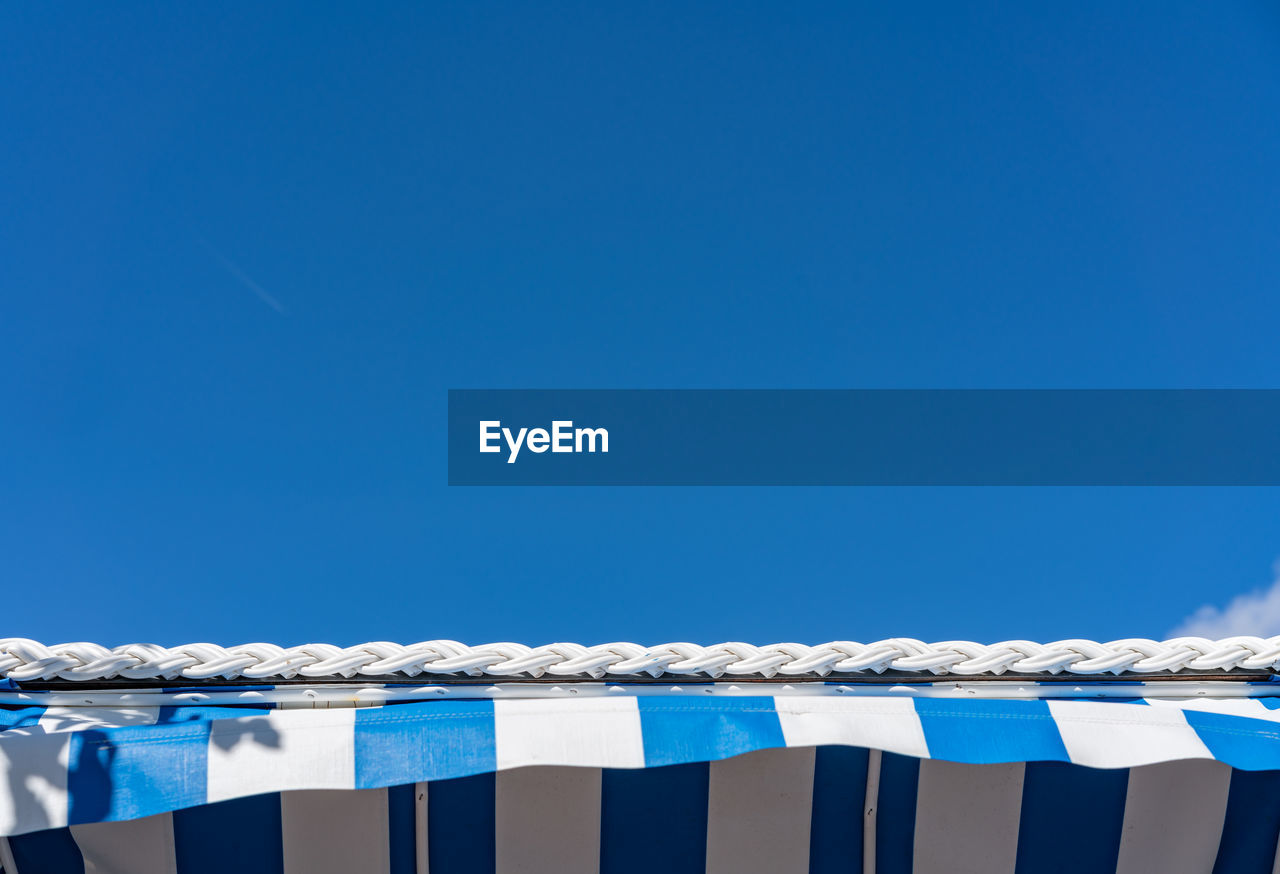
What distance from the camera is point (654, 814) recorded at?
Answer: 1740mm

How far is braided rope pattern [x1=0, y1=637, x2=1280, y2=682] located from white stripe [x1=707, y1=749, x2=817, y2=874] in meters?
0.20

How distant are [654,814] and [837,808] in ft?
1.33

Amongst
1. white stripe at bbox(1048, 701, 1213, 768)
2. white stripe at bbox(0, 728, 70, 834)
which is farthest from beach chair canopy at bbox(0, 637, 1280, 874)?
white stripe at bbox(0, 728, 70, 834)

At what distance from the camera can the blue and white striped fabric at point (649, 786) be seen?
136 centimetres

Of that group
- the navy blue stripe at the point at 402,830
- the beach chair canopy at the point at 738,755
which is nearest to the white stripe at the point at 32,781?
the beach chair canopy at the point at 738,755

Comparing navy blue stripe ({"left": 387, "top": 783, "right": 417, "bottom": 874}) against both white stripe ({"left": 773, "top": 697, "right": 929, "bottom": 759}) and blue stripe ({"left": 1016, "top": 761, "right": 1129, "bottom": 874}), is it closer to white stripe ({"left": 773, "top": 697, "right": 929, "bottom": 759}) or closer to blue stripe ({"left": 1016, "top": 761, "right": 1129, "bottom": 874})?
white stripe ({"left": 773, "top": 697, "right": 929, "bottom": 759})

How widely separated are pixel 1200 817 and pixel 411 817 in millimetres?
1721

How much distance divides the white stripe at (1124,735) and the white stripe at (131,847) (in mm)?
1780

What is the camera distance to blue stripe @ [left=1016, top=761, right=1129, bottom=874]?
5.79 ft

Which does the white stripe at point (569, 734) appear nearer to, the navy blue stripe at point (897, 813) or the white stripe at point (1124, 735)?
the navy blue stripe at point (897, 813)

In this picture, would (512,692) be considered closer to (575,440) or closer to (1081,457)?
(575,440)

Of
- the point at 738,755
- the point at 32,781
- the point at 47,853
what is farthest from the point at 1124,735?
the point at 47,853

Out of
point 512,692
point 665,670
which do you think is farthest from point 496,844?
point 665,670

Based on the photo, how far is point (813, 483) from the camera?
5086 mm
